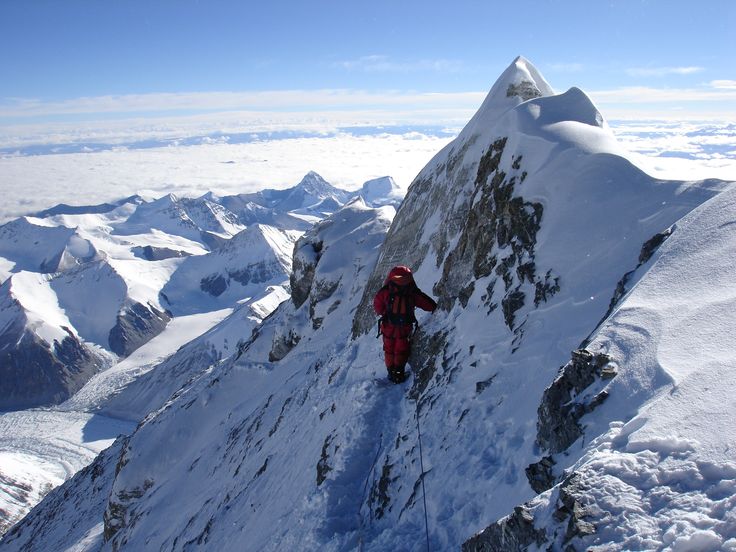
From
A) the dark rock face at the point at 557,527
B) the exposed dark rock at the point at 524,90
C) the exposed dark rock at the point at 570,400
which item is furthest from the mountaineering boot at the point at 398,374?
the exposed dark rock at the point at 524,90

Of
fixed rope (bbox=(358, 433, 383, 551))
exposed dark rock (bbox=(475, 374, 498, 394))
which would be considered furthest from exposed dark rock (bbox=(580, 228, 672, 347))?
fixed rope (bbox=(358, 433, 383, 551))

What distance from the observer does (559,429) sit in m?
8.12

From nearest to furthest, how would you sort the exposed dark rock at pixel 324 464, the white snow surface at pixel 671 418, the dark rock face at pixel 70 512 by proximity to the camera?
the white snow surface at pixel 671 418
the exposed dark rock at pixel 324 464
the dark rock face at pixel 70 512

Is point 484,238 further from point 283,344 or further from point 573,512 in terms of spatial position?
point 283,344

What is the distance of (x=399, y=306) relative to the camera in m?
14.9

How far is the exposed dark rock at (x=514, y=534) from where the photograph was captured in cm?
619

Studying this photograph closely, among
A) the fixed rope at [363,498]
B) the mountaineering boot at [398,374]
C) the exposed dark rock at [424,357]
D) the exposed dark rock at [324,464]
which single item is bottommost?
the exposed dark rock at [324,464]

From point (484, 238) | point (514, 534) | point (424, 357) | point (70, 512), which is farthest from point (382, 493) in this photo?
point (70, 512)

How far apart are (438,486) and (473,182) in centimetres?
1462

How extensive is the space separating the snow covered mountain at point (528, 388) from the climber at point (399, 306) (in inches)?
38.4

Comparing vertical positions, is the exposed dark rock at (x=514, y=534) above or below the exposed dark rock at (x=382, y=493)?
above

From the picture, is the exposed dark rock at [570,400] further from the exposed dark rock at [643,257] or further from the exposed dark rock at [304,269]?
the exposed dark rock at [304,269]

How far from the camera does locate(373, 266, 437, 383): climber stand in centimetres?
1473

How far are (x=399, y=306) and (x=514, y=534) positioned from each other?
8874mm
